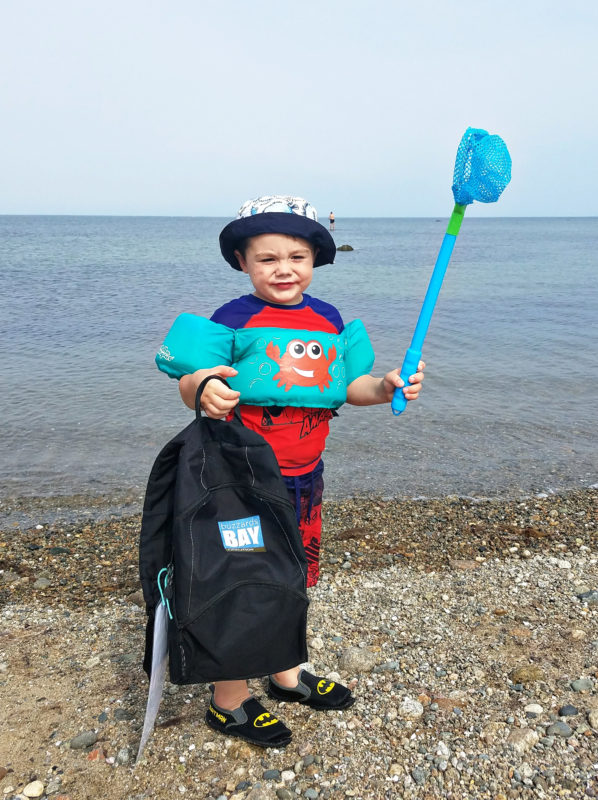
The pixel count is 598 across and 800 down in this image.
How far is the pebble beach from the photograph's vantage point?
8.78 feet

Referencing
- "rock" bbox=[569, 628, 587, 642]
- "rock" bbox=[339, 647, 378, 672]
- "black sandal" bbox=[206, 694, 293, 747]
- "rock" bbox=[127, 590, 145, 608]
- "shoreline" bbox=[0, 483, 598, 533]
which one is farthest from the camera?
"shoreline" bbox=[0, 483, 598, 533]

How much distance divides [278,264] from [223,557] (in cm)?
127

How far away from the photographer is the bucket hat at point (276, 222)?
2795 mm

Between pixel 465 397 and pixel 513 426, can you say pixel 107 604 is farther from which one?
pixel 465 397

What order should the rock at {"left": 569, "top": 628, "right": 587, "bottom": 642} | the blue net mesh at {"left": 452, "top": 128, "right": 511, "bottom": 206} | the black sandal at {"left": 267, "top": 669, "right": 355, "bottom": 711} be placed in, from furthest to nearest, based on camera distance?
the rock at {"left": 569, "top": 628, "right": 587, "bottom": 642}, the black sandal at {"left": 267, "top": 669, "right": 355, "bottom": 711}, the blue net mesh at {"left": 452, "top": 128, "right": 511, "bottom": 206}

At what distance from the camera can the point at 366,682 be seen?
3305 millimetres

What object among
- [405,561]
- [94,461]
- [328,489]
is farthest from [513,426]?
[94,461]

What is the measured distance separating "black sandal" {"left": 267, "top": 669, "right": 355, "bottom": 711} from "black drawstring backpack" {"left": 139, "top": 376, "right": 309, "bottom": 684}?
621mm

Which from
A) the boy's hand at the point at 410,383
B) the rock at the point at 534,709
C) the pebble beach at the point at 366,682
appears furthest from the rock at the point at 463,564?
the boy's hand at the point at 410,383

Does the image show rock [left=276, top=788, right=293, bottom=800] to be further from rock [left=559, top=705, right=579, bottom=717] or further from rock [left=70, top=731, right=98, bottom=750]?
rock [left=559, top=705, right=579, bottom=717]

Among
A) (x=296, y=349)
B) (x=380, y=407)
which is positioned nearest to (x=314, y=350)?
(x=296, y=349)

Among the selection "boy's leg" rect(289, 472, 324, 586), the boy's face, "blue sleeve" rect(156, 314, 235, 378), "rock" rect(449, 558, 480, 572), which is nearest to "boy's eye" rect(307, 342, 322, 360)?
the boy's face

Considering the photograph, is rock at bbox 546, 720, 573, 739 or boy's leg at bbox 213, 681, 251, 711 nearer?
rock at bbox 546, 720, 573, 739

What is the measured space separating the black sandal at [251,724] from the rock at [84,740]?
515mm
